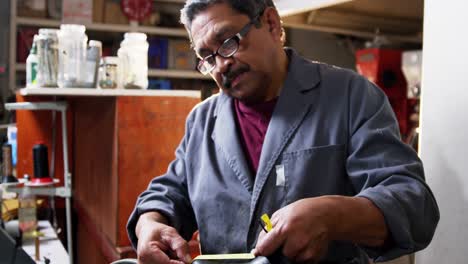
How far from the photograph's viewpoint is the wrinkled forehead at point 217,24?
3.47 ft

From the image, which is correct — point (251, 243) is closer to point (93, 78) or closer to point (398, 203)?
point (398, 203)

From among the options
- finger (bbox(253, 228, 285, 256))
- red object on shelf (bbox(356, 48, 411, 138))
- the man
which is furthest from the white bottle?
red object on shelf (bbox(356, 48, 411, 138))

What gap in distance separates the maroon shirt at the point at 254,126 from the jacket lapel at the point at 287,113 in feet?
0.21

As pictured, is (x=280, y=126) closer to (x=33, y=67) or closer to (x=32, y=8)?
(x=33, y=67)

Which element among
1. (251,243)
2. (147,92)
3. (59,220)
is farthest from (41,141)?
(251,243)

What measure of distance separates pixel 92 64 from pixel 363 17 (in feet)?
4.48

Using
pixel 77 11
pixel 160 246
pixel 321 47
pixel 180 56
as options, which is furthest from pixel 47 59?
pixel 321 47

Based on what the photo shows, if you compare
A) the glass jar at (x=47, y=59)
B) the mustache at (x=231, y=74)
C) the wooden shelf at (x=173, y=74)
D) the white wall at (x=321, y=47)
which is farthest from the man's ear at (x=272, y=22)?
the wooden shelf at (x=173, y=74)

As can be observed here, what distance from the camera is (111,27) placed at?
3547 mm

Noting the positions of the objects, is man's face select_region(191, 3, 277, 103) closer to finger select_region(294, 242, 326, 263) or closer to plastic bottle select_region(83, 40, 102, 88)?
finger select_region(294, 242, 326, 263)

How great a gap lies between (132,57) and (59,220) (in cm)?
104

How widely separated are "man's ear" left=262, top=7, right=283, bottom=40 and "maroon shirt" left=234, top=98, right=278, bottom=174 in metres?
0.17

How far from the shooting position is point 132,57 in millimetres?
1782

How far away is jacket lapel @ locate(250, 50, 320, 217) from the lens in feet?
3.40
